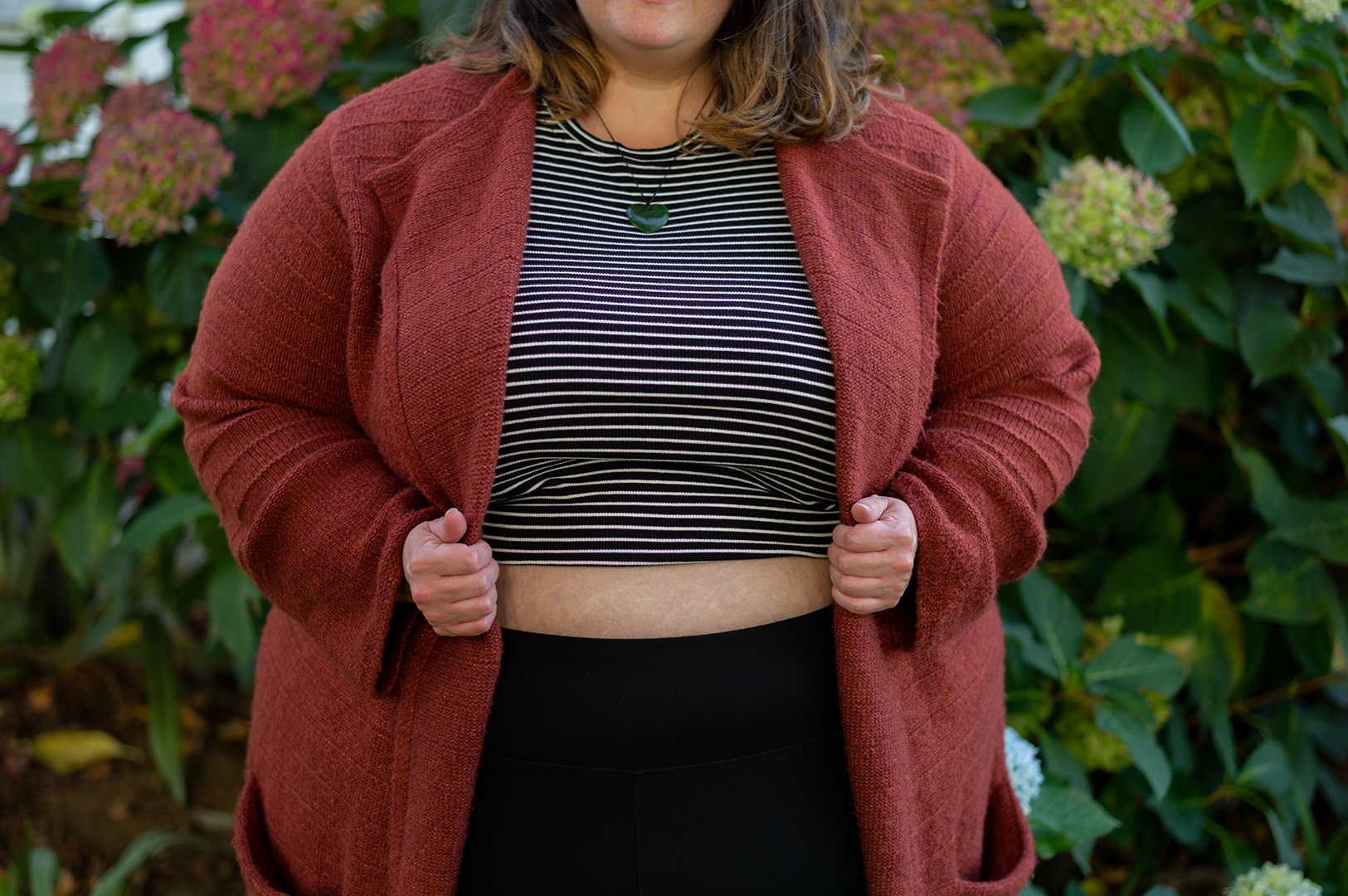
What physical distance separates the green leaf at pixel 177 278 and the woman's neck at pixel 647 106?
850 millimetres

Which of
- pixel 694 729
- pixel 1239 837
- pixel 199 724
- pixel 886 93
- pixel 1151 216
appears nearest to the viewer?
pixel 694 729

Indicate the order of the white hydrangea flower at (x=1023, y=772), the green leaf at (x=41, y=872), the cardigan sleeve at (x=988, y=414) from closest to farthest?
the cardigan sleeve at (x=988, y=414) → the white hydrangea flower at (x=1023, y=772) → the green leaf at (x=41, y=872)

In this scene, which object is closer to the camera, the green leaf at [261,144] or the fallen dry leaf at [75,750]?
the green leaf at [261,144]

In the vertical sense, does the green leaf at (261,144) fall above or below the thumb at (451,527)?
above

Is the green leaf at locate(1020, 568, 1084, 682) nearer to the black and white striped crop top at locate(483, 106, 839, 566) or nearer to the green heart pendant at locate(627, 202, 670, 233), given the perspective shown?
the black and white striped crop top at locate(483, 106, 839, 566)

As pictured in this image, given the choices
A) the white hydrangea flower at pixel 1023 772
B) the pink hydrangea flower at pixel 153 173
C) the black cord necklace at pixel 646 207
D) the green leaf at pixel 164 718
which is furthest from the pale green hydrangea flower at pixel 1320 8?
the green leaf at pixel 164 718

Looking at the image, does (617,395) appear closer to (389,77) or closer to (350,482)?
(350,482)

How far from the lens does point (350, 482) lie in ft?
4.23

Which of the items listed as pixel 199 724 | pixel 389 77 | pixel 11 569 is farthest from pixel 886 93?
pixel 11 569

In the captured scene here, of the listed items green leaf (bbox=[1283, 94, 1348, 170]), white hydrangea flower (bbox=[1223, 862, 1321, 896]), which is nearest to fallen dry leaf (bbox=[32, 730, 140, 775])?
white hydrangea flower (bbox=[1223, 862, 1321, 896])

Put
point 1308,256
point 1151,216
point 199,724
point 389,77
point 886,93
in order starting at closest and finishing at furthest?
1. point 886,93
2. point 1151,216
3. point 1308,256
4. point 389,77
5. point 199,724

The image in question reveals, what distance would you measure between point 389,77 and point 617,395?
47.5 inches

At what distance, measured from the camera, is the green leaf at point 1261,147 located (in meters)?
1.78

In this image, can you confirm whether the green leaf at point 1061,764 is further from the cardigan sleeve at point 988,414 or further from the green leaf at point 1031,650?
the cardigan sleeve at point 988,414
